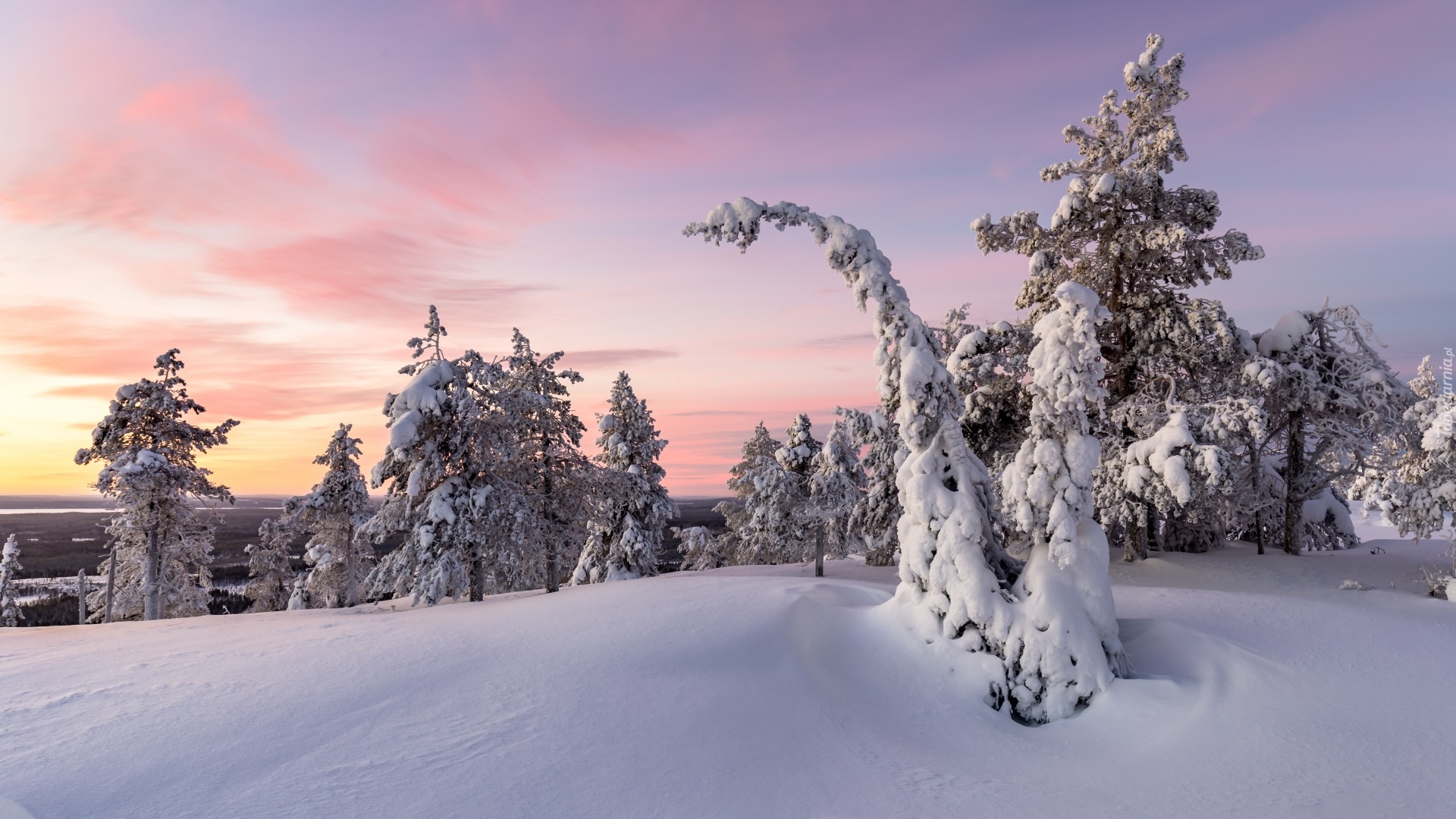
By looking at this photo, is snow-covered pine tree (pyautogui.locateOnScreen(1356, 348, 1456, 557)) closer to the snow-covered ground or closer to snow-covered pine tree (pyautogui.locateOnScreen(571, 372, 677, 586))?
the snow-covered ground

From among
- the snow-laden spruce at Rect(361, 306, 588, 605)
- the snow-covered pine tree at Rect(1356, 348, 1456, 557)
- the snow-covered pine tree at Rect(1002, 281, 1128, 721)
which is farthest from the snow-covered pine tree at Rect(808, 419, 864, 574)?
the snow-covered pine tree at Rect(1002, 281, 1128, 721)

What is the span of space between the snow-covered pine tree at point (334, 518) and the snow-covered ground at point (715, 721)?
66.5 ft

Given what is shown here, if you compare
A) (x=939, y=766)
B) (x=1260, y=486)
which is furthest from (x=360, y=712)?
(x=1260, y=486)

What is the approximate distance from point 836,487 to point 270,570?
31.1 metres

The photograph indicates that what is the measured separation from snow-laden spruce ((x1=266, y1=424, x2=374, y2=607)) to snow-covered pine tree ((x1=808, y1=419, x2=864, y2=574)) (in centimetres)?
1898

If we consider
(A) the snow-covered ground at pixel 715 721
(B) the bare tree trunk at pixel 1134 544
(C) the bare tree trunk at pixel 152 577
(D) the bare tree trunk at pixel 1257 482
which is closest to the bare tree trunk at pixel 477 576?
(A) the snow-covered ground at pixel 715 721

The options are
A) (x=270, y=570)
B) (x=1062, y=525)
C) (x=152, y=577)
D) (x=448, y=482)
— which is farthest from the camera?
(x=270, y=570)

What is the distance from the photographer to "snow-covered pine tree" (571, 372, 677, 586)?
31.6 meters

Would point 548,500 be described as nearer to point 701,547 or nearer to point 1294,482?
point 701,547

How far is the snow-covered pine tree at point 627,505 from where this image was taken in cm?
3159

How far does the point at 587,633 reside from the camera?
10719 millimetres

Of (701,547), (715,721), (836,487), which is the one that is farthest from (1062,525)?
(701,547)

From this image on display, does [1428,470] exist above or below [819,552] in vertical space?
above

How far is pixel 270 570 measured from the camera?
127 ft
